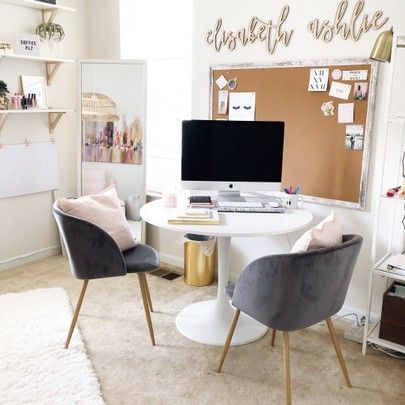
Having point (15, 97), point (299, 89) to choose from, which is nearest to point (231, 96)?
point (299, 89)

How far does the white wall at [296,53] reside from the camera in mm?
2596

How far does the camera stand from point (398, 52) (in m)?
2.48

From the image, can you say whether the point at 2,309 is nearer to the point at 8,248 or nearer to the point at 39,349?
the point at 39,349

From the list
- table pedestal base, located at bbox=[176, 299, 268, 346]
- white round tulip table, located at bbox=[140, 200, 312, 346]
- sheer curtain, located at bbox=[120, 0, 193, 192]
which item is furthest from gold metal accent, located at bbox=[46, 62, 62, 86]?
table pedestal base, located at bbox=[176, 299, 268, 346]

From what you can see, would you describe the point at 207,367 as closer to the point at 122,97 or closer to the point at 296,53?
the point at 296,53

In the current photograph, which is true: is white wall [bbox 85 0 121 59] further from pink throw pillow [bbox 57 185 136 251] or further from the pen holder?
the pen holder

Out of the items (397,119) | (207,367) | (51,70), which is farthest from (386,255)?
(51,70)

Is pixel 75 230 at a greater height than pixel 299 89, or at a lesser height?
lesser

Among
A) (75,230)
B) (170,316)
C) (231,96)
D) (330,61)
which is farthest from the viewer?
(231,96)

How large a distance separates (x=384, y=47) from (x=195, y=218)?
4.14 feet

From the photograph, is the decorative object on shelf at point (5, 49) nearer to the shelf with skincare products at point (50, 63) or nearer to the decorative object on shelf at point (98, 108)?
the shelf with skincare products at point (50, 63)

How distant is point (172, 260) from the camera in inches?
148

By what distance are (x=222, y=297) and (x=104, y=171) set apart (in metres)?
1.64

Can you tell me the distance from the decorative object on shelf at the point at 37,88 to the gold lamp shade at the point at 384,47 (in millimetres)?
2477
